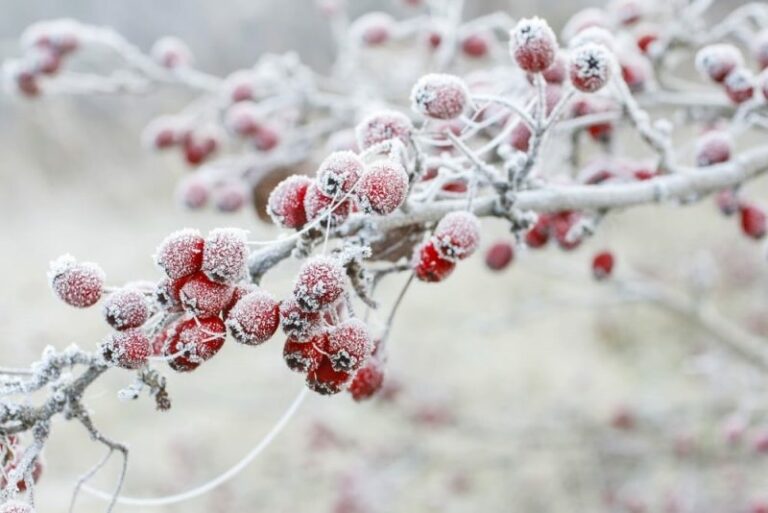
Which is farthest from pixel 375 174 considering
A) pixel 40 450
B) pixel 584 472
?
A: pixel 584 472

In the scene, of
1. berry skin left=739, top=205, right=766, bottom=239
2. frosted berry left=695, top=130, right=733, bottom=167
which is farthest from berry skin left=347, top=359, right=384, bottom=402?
berry skin left=739, top=205, right=766, bottom=239

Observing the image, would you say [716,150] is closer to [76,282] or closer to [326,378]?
[326,378]

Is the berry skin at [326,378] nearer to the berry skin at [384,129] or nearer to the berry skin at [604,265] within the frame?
the berry skin at [384,129]

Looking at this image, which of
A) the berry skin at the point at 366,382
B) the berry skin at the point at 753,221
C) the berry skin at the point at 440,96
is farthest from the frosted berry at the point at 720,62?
the berry skin at the point at 366,382

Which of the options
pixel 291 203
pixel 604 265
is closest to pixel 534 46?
pixel 291 203

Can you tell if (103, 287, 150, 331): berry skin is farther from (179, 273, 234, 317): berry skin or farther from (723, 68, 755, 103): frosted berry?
(723, 68, 755, 103): frosted berry
